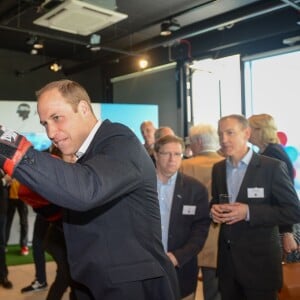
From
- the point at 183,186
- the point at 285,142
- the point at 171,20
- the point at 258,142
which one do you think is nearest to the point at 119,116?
the point at 171,20

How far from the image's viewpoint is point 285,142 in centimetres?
570

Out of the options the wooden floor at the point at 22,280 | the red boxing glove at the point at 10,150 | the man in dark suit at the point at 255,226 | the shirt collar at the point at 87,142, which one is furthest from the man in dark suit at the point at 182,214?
the wooden floor at the point at 22,280

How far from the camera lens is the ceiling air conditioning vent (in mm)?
4406

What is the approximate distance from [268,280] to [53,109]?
1648mm

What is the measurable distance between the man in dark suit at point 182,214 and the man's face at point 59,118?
1305 millimetres

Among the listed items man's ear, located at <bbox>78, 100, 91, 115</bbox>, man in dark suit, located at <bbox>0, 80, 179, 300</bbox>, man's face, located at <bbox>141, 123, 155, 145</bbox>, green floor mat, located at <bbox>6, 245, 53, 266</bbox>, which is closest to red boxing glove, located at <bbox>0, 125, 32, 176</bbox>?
man in dark suit, located at <bbox>0, 80, 179, 300</bbox>

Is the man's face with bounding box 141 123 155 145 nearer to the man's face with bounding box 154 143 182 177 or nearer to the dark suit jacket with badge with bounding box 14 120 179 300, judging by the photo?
the man's face with bounding box 154 143 182 177

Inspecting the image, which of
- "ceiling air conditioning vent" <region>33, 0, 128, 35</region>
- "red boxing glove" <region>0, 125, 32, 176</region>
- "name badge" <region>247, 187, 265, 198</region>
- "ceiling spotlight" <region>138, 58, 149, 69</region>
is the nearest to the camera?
"red boxing glove" <region>0, 125, 32, 176</region>

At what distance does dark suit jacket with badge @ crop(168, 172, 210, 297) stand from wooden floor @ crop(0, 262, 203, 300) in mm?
1831

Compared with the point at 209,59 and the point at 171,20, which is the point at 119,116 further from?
the point at 171,20

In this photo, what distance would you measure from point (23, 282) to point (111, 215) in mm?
3880

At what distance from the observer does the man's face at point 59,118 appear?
42.6 inches

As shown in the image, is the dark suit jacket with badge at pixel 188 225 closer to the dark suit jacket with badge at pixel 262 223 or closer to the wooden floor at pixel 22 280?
the dark suit jacket with badge at pixel 262 223

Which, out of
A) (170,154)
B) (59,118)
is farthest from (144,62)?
(59,118)
